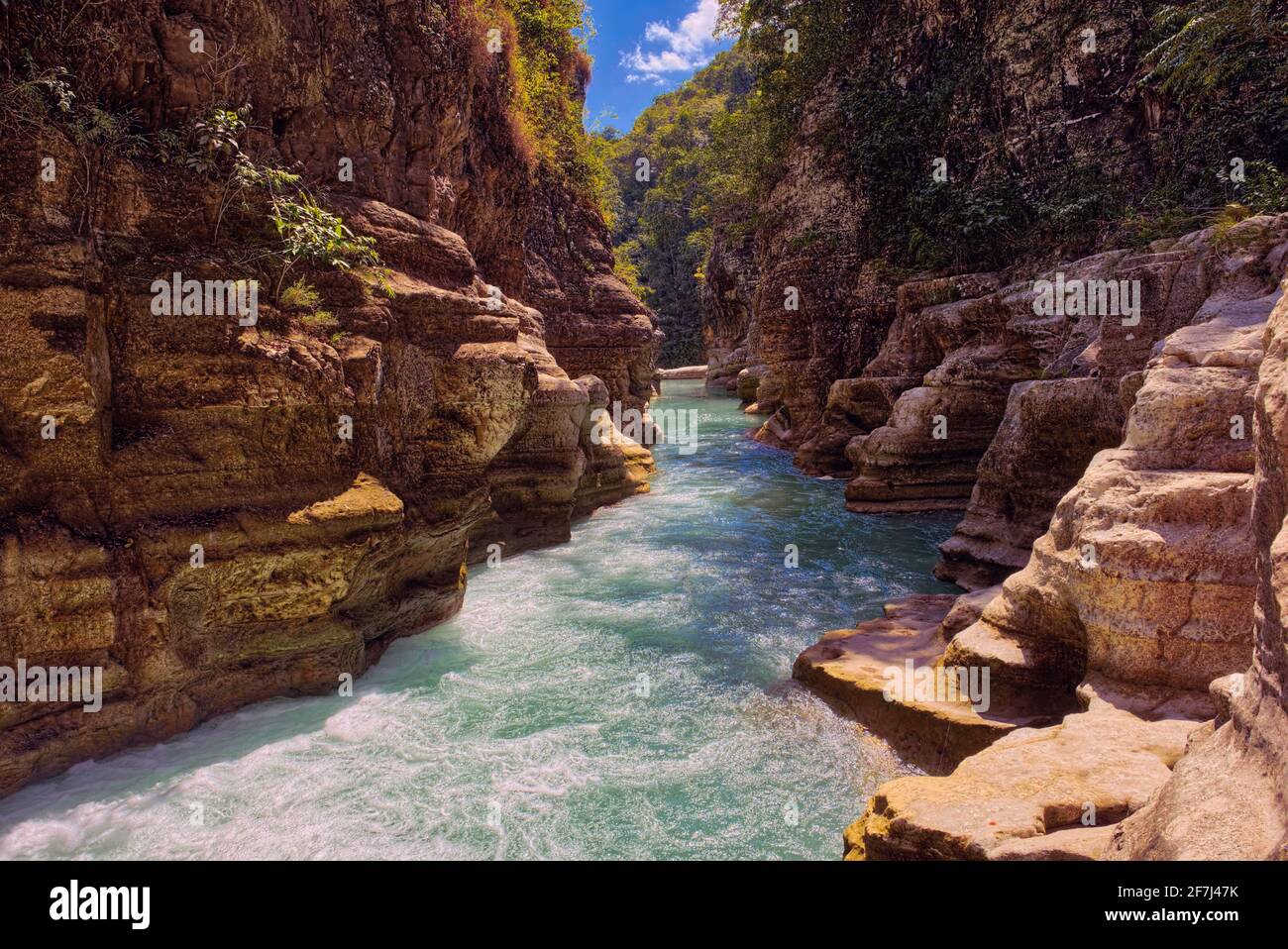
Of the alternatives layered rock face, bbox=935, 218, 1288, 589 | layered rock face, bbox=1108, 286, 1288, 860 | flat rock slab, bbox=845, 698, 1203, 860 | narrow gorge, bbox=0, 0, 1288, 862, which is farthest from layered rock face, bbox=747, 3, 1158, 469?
layered rock face, bbox=1108, 286, 1288, 860

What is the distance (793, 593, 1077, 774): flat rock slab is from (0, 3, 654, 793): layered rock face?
13.9 feet

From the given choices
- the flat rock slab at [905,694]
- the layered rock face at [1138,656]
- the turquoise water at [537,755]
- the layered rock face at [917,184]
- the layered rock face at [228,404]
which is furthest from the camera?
the layered rock face at [917,184]

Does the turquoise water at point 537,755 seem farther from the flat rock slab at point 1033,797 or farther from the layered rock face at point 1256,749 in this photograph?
the layered rock face at point 1256,749

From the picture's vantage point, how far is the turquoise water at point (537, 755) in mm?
4461

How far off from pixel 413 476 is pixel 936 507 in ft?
32.0

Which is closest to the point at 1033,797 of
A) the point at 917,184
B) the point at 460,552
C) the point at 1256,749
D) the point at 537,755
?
the point at 1256,749

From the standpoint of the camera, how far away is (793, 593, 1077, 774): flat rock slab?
195 inches

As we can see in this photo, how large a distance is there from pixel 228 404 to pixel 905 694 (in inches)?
231

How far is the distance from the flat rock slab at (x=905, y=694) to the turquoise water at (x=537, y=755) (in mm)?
214

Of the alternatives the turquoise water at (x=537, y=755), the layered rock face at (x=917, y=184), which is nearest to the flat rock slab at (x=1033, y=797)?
the turquoise water at (x=537, y=755)

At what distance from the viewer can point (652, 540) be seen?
11.4m

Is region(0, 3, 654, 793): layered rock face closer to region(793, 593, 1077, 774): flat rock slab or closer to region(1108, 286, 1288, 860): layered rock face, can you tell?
region(793, 593, 1077, 774): flat rock slab

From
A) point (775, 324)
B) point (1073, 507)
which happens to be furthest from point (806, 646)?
point (775, 324)
